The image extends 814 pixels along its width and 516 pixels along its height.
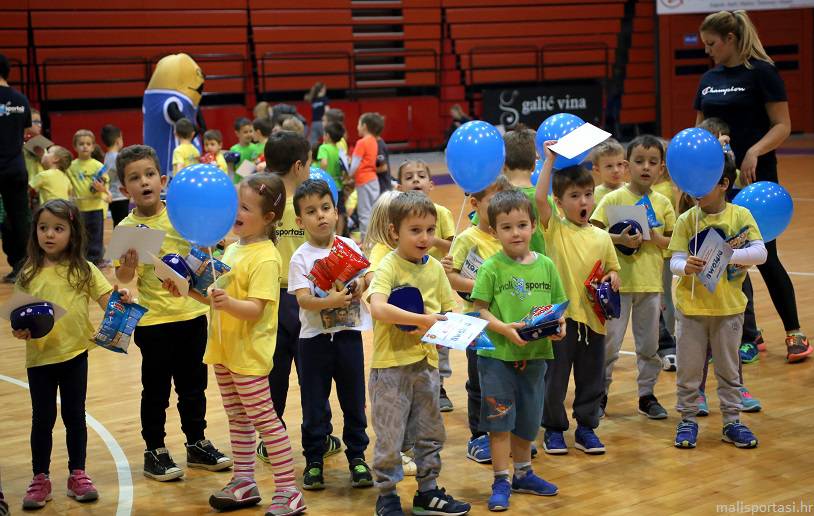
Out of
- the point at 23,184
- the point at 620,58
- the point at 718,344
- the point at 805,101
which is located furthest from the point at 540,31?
the point at 718,344

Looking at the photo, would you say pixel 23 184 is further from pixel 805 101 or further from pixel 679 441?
pixel 805 101

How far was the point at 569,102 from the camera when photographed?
1942 centimetres

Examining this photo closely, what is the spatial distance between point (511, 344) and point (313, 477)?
1.05 meters

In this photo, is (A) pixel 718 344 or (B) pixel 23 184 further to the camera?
(B) pixel 23 184

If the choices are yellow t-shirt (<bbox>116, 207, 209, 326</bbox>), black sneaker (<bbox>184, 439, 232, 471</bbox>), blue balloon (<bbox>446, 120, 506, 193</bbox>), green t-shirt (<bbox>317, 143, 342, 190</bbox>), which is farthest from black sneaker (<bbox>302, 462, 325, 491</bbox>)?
green t-shirt (<bbox>317, 143, 342, 190</bbox>)

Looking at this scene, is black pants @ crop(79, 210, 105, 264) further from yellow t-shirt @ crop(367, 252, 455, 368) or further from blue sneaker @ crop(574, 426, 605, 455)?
yellow t-shirt @ crop(367, 252, 455, 368)

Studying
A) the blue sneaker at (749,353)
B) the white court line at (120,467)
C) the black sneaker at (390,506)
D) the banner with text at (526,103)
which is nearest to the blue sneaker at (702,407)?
the blue sneaker at (749,353)

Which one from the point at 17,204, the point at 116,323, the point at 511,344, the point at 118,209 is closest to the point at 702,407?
the point at 511,344

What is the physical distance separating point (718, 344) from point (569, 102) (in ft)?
50.0

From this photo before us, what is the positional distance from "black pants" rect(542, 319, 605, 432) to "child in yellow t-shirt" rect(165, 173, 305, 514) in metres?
1.28

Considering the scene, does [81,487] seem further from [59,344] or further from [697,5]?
[697,5]

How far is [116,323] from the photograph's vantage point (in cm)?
411

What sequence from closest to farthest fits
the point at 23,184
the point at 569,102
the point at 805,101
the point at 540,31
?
the point at 23,184, the point at 569,102, the point at 540,31, the point at 805,101

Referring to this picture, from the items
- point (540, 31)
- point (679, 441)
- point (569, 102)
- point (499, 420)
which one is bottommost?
point (679, 441)
